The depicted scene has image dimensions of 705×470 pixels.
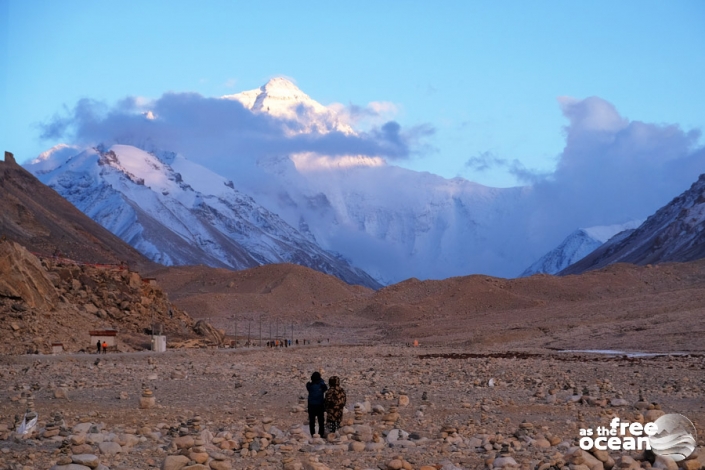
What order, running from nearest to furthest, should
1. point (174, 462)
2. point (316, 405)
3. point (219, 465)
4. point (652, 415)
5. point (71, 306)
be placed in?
point (174, 462)
point (219, 465)
point (316, 405)
point (652, 415)
point (71, 306)

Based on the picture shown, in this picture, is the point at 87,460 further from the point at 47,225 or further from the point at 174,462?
the point at 47,225

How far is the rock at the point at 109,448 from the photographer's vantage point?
1105 centimetres

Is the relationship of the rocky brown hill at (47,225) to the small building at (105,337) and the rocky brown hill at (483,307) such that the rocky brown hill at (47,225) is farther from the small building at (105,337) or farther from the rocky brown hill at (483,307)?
the small building at (105,337)

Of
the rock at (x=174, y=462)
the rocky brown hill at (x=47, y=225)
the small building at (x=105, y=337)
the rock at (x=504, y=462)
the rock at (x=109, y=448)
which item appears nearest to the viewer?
the rock at (x=174, y=462)

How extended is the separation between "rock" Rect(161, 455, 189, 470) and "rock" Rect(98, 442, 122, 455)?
4.87ft

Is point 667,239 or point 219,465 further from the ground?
point 667,239

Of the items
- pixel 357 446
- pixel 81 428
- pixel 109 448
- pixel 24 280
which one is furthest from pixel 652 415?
pixel 24 280

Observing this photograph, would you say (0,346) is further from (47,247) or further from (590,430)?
(47,247)

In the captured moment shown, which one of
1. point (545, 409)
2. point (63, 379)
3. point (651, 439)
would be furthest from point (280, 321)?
point (651, 439)

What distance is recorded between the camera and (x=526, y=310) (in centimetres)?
7219

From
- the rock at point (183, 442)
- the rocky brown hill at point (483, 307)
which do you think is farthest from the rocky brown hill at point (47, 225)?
the rock at point (183, 442)

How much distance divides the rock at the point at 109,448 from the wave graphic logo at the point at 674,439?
6275mm

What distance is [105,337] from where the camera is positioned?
34.4 meters

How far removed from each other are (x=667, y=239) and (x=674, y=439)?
12627 cm
